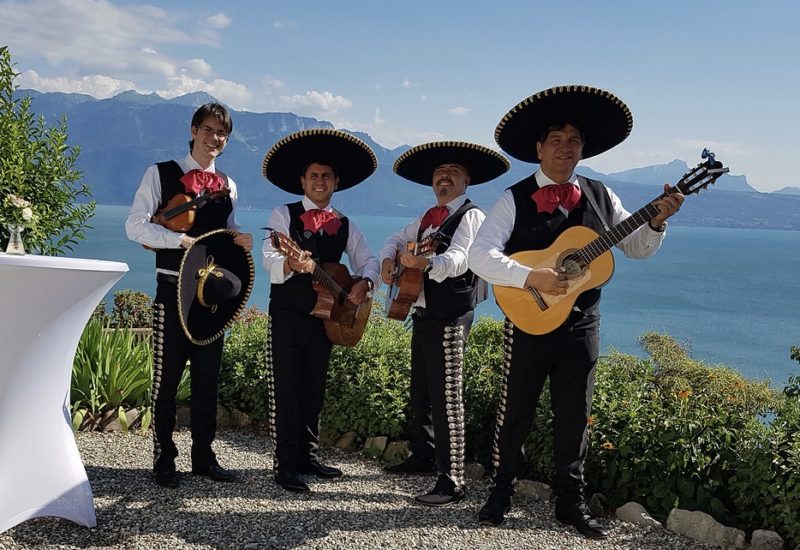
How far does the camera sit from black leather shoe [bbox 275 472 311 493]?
175 inches

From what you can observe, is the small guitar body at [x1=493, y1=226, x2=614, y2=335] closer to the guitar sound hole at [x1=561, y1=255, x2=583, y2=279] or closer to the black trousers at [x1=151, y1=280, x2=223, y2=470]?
the guitar sound hole at [x1=561, y1=255, x2=583, y2=279]

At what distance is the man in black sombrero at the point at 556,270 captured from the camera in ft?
12.8

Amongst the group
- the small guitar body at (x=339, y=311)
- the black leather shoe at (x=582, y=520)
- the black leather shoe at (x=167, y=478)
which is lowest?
the black leather shoe at (x=167, y=478)

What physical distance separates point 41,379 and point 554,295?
101 inches

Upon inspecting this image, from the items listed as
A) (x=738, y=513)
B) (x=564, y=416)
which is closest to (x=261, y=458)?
(x=564, y=416)

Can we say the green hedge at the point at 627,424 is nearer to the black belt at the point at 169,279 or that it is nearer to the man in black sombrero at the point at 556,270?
the man in black sombrero at the point at 556,270

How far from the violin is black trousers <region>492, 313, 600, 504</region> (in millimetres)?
1923

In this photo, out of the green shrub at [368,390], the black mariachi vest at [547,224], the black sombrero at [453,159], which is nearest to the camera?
the black mariachi vest at [547,224]

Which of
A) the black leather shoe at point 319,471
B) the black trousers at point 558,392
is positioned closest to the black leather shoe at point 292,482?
the black leather shoe at point 319,471

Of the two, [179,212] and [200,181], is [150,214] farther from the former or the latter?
[200,181]

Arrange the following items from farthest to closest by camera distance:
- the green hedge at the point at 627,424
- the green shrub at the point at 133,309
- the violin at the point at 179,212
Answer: the green shrub at the point at 133,309 < the violin at the point at 179,212 < the green hedge at the point at 627,424

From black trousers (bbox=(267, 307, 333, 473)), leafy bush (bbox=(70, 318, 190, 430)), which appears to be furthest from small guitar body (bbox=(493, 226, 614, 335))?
leafy bush (bbox=(70, 318, 190, 430))

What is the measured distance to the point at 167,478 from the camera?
4.45 meters

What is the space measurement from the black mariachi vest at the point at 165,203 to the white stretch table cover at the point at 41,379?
0.70m
